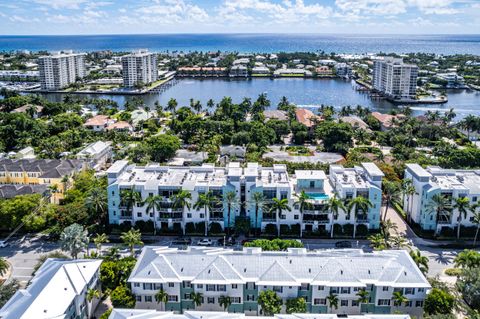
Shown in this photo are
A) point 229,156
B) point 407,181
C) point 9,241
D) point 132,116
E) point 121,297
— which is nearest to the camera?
point 121,297

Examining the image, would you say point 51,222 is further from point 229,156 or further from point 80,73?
point 80,73

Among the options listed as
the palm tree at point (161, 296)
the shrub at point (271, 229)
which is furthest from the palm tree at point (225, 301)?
the shrub at point (271, 229)

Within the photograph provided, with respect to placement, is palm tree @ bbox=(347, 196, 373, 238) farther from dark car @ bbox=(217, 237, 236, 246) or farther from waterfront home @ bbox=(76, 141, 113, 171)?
waterfront home @ bbox=(76, 141, 113, 171)

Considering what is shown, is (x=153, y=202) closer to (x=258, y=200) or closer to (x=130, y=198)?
(x=130, y=198)

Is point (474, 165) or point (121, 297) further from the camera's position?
point (474, 165)

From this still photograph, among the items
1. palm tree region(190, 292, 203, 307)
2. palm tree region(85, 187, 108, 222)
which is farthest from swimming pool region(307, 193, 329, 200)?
palm tree region(85, 187, 108, 222)

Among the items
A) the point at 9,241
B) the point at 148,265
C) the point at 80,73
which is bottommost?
the point at 9,241

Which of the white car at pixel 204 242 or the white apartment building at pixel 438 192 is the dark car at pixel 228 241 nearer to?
the white car at pixel 204 242

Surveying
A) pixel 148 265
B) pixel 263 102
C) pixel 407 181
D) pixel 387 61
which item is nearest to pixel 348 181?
pixel 407 181
